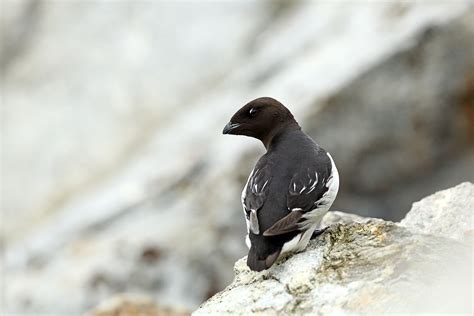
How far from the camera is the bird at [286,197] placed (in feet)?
24.4

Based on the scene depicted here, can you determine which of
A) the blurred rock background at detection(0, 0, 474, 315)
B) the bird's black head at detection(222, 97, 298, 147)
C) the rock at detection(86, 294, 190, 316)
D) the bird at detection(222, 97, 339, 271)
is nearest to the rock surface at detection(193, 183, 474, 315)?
the bird at detection(222, 97, 339, 271)

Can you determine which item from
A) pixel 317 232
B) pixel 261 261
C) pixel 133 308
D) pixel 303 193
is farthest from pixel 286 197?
pixel 133 308

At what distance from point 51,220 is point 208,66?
174 inches

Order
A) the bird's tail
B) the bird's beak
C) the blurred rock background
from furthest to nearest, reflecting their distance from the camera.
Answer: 1. the blurred rock background
2. the bird's beak
3. the bird's tail

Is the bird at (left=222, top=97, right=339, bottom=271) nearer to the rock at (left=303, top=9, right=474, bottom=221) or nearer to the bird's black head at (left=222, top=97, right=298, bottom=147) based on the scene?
the bird's black head at (left=222, top=97, right=298, bottom=147)

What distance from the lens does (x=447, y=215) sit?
8414mm

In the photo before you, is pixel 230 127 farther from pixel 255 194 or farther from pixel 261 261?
pixel 261 261

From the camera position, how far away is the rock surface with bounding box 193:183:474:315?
21.4 feet

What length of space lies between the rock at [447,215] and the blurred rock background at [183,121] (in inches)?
189

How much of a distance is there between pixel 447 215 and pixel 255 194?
1.81 m

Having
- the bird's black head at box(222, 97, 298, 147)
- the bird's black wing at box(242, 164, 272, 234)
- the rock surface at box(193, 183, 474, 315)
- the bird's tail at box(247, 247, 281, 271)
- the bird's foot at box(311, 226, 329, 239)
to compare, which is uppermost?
the bird's black head at box(222, 97, 298, 147)

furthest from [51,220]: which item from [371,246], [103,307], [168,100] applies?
[371,246]

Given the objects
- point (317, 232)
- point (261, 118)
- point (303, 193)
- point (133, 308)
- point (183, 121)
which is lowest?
point (317, 232)

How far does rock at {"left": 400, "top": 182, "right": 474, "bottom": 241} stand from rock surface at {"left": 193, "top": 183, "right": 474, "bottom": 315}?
74mm
